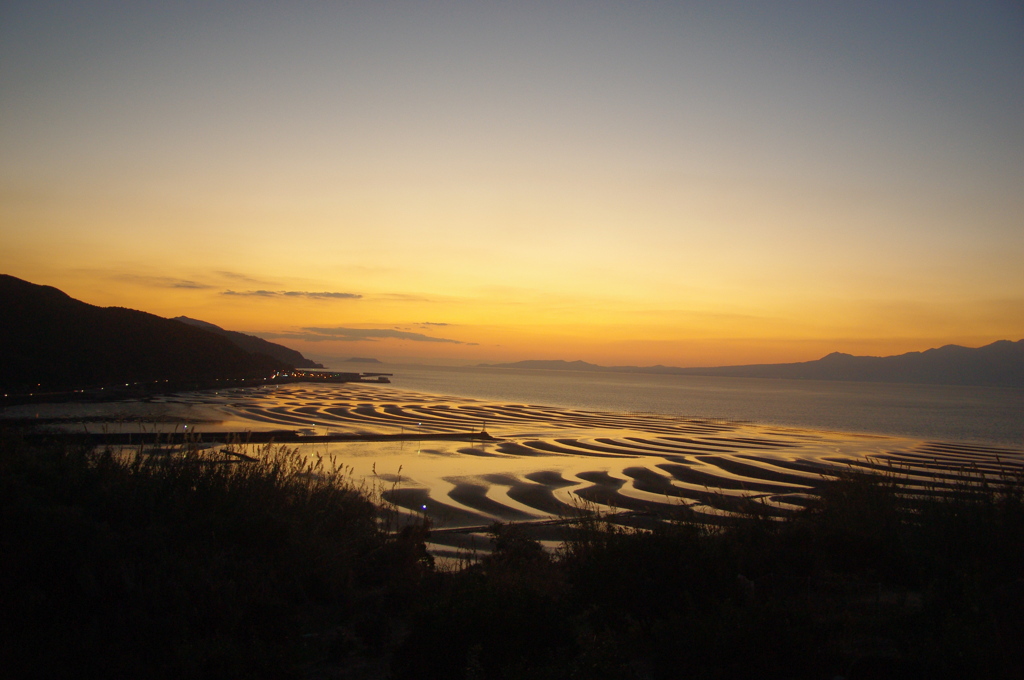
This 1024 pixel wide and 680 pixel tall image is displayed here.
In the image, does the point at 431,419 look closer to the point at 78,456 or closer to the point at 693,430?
the point at 693,430

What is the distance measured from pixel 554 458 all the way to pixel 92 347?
6255 centimetres

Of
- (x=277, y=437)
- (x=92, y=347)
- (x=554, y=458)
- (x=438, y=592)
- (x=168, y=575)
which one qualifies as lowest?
(x=554, y=458)

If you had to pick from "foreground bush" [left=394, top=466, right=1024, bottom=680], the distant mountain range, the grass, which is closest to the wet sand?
"foreground bush" [left=394, top=466, right=1024, bottom=680]

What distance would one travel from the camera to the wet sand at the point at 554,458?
13.5 meters

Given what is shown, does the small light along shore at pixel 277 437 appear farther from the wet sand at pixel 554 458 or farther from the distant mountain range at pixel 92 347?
the distant mountain range at pixel 92 347

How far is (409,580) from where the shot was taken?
631 cm

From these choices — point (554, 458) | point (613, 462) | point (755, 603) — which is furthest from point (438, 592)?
point (554, 458)

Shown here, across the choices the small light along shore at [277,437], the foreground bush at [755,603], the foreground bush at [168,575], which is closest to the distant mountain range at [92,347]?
the small light along shore at [277,437]

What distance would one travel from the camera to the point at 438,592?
5957 millimetres

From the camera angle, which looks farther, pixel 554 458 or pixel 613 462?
pixel 554 458

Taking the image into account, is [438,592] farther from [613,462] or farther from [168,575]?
[613,462]

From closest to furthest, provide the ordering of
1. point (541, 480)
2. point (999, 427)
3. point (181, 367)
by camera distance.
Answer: point (541, 480)
point (999, 427)
point (181, 367)

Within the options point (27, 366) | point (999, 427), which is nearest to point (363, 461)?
point (27, 366)

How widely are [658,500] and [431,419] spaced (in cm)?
2606
